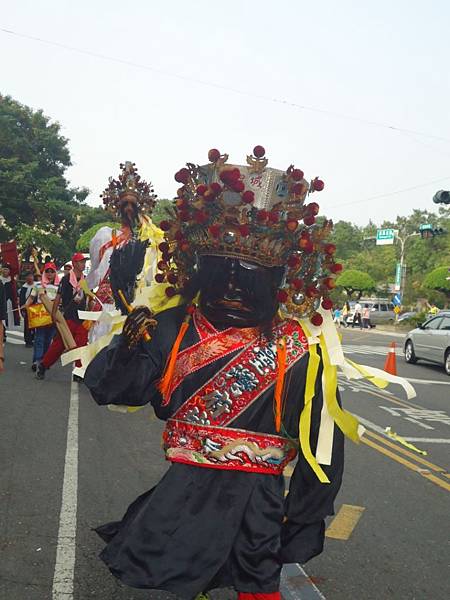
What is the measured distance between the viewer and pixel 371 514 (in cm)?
475

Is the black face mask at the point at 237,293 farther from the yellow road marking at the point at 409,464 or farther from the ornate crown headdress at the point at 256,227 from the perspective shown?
the yellow road marking at the point at 409,464

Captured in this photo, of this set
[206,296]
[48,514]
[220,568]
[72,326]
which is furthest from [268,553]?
[72,326]

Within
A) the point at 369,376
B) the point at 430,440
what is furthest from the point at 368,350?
the point at 369,376

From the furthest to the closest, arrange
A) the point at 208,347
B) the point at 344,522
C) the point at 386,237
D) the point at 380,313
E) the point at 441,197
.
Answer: the point at 386,237, the point at 380,313, the point at 441,197, the point at 344,522, the point at 208,347

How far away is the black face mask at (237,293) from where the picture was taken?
8.86ft

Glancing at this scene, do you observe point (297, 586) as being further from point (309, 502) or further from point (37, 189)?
point (37, 189)

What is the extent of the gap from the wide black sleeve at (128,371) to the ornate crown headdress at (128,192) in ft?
8.67

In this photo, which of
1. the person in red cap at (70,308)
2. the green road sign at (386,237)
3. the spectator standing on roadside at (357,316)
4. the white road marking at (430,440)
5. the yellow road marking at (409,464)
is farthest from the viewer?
the green road sign at (386,237)

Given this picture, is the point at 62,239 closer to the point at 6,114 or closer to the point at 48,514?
the point at 6,114

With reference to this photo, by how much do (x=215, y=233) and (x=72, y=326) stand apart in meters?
6.87

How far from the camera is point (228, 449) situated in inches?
101

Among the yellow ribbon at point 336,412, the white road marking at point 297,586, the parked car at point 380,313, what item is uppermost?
the yellow ribbon at point 336,412

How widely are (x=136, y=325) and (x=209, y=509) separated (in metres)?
0.75

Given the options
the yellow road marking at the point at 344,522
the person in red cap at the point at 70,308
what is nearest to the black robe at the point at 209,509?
the yellow road marking at the point at 344,522
